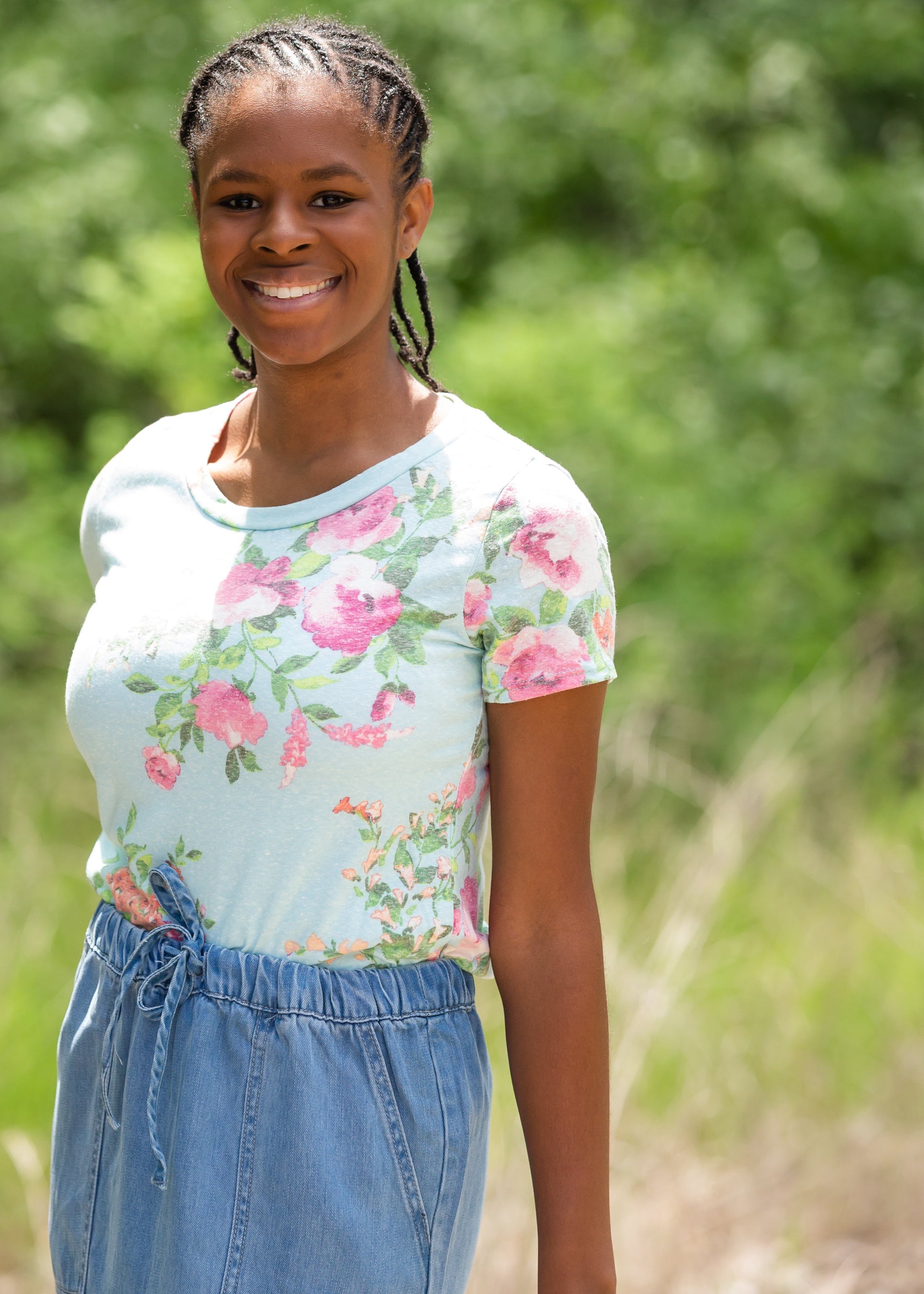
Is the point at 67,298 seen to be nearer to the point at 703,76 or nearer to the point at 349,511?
the point at 703,76

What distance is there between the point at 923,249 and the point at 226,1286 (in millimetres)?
5973

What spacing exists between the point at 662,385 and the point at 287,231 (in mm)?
4129

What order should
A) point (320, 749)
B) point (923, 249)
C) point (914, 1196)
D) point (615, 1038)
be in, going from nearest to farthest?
point (320, 749) < point (914, 1196) < point (615, 1038) < point (923, 249)

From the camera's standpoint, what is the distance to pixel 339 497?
1.53 m

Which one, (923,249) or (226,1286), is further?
(923,249)

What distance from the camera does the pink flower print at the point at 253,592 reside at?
1473 mm

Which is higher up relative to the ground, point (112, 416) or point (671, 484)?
point (112, 416)

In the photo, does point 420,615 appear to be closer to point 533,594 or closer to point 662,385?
point 533,594

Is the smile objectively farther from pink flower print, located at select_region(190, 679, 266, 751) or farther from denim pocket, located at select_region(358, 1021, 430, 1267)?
denim pocket, located at select_region(358, 1021, 430, 1267)

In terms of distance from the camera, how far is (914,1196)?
122 inches

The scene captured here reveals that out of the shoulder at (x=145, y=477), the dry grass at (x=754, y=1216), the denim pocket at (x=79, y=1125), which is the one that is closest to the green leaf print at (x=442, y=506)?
the shoulder at (x=145, y=477)

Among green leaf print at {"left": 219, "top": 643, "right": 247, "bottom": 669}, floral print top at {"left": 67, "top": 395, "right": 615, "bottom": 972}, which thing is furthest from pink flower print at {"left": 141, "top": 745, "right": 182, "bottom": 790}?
green leaf print at {"left": 219, "top": 643, "right": 247, "bottom": 669}

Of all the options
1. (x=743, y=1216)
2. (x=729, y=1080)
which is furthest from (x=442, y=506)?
(x=729, y=1080)

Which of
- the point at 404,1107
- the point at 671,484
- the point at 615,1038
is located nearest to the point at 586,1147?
the point at 404,1107
